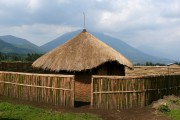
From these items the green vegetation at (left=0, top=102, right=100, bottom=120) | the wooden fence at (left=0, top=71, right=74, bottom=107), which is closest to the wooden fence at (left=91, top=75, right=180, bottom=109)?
the wooden fence at (left=0, top=71, right=74, bottom=107)

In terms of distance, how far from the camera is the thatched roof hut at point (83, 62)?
800 inches

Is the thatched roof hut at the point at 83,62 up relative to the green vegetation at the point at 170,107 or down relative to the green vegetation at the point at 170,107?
up

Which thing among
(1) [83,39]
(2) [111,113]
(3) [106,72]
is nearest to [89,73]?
(3) [106,72]

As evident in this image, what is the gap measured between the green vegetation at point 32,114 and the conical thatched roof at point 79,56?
4.60 m

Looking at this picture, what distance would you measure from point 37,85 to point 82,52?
3.81 m

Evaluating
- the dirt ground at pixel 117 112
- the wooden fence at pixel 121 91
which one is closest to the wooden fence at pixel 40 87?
the dirt ground at pixel 117 112

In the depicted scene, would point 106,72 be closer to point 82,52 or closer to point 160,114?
point 82,52

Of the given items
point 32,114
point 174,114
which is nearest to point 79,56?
point 32,114

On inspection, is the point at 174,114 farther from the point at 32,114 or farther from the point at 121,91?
the point at 32,114

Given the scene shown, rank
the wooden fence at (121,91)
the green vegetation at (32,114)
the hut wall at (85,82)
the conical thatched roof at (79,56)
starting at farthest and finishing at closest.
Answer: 1. the hut wall at (85,82)
2. the conical thatched roof at (79,56)
3. the wooden fence at (121,91)
4. the green vegetation at (32,114)

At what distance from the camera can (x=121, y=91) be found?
1764 centimetres

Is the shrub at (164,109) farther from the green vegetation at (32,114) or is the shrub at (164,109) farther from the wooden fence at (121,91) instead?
the green vegetation at (32,114)

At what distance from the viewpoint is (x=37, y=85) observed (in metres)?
18.6

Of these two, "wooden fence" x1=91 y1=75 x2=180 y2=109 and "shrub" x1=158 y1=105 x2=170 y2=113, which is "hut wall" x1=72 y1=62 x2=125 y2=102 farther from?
"shrub" x1=158 y1=105 x2=170 y2=113
